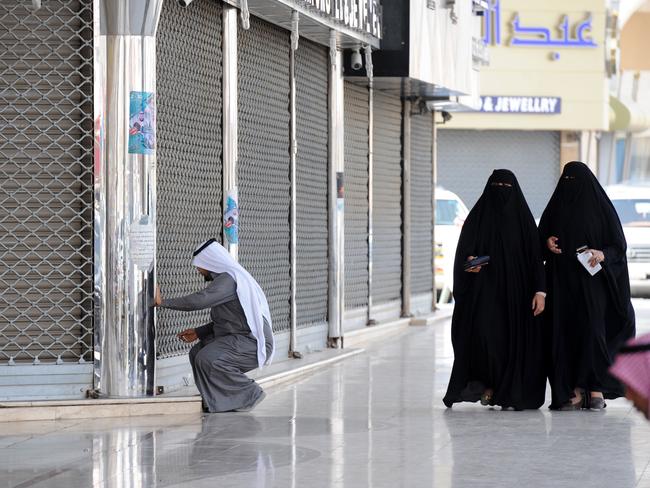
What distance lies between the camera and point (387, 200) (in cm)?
1728

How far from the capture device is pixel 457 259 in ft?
33.1

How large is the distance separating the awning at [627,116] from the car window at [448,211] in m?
12.3

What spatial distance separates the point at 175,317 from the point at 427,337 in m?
6.19

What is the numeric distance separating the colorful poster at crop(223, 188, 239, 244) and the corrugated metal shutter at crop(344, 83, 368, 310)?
13.7 feet

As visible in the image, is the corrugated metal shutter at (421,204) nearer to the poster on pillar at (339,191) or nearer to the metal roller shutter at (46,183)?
the poster on pillar at (339,191)

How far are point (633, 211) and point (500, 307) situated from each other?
563 inches

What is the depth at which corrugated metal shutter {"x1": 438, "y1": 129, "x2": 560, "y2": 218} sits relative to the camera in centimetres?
2908

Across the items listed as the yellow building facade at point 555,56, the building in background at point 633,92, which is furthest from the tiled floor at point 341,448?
the building in background at point 633,92

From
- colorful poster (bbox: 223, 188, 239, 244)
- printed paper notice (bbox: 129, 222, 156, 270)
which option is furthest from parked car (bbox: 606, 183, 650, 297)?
printed paper notice (bbox: 129, 222, 156, 270)

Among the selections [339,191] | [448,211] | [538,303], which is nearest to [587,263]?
[538,303]

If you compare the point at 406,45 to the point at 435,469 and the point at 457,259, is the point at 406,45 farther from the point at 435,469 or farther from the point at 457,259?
the point at 435,469

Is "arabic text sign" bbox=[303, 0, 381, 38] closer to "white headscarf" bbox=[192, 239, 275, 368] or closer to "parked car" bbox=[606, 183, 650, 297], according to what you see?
"white headscarf" bbox=[192, 239, 275, 368]

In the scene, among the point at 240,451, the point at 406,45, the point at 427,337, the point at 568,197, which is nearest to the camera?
the point at 240,451

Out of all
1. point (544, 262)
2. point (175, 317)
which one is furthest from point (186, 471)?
point (544, 262)
